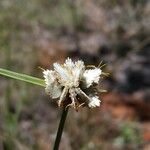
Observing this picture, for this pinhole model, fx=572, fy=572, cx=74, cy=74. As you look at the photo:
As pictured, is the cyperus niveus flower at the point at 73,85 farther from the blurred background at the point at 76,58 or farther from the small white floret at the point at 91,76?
the blurred background at the point at 76,58

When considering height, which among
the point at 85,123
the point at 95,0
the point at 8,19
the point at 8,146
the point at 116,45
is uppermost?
the point at 95,0

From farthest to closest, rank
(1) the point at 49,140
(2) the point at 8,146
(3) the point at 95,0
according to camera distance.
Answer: (3) the point at 95,0 < (1) the point at 49,140 < (2) the point at 8,146

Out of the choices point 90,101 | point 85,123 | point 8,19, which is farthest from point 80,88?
point 8,19

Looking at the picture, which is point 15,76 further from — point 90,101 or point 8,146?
point 8,146

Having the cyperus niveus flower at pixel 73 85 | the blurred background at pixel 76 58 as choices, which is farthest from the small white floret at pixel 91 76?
the blurred background at pixel 76 58

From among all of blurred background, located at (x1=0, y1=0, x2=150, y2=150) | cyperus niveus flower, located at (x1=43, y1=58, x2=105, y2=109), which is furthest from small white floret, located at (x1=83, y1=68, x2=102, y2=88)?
blurred background, located at (x1=0, y1=0, x2=150, y2=150)

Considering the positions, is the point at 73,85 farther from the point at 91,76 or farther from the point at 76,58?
the point at 76,58

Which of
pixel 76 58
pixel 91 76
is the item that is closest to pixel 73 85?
pixel 91 76
